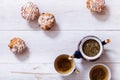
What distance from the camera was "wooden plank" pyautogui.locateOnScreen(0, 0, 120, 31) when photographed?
124cm

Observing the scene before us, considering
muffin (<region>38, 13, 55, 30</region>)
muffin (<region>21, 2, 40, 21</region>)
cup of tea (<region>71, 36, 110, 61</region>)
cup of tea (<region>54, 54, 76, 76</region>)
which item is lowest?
cup of tea (<region>54, 54, 76, 76</region>)

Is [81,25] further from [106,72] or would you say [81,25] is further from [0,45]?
[0,45]

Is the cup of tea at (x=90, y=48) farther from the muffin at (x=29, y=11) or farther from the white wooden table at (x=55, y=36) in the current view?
the muffin at (x=29, y=11)

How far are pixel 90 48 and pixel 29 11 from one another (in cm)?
25

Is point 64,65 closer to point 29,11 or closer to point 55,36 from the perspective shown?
point 55,36

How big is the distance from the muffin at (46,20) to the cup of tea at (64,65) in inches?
4.6

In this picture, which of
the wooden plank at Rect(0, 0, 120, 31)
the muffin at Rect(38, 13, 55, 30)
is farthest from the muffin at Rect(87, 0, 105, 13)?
the muffin at Rect(38, 13, 55, 30)

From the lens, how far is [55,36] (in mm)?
1251

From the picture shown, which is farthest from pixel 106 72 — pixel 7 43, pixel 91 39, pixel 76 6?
pixel 7 43

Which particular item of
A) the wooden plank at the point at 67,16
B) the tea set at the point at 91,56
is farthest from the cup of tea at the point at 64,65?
the wooden plank at the point at 67,16

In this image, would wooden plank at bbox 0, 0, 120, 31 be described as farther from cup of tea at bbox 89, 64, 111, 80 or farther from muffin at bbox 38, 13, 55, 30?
cup of tea at bbox 89, 64, 111, 80

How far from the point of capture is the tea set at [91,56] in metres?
1.19

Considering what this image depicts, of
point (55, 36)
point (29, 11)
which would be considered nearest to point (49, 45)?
point (55, 36)

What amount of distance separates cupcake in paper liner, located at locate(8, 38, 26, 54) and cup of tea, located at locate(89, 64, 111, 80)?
26 cm
